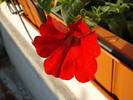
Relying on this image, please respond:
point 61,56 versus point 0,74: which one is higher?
point 61,56

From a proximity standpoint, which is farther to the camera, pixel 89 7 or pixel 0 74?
pixel 0 74

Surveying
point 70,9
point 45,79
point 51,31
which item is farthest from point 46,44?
point 45,79

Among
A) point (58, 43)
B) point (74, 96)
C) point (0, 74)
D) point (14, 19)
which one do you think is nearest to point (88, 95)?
point (74, 96)

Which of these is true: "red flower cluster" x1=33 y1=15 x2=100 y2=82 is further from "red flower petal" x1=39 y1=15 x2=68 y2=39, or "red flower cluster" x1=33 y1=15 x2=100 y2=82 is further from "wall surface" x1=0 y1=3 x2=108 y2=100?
"wall surface" x1=0 y1=3 x2=108 y2=100

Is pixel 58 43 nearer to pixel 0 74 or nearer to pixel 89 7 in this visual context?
pixel 89 7

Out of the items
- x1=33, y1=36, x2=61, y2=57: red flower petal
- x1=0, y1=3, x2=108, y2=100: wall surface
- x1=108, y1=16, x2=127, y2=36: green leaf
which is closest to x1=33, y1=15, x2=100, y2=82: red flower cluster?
x1=33, y1=36, x2=61, y2=57: red flower petal

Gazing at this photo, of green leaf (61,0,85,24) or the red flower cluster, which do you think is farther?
green leaf (61,0,85,24)

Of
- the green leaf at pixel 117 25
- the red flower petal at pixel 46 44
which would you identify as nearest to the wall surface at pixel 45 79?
the green leaf at pixel 117 25
